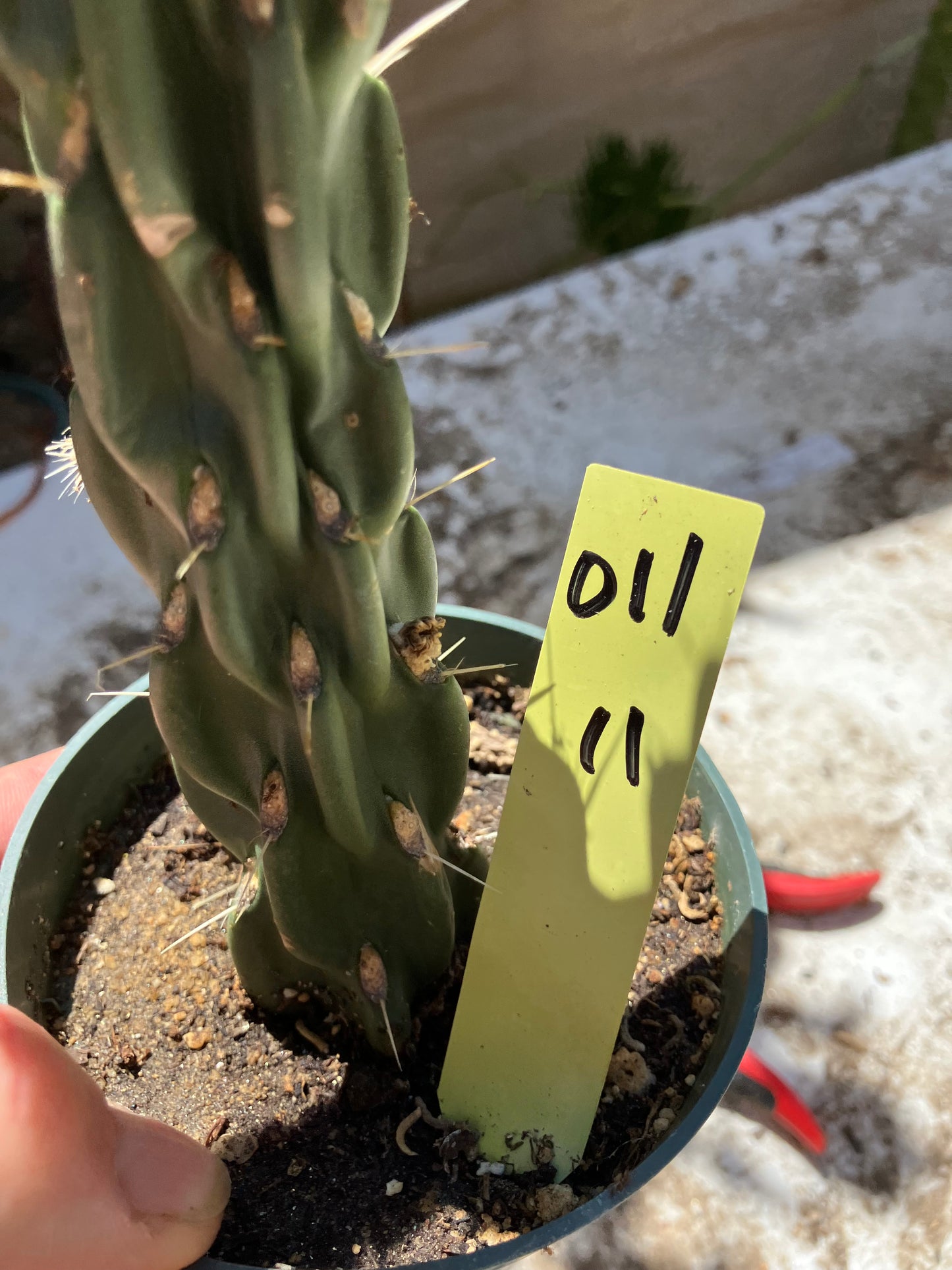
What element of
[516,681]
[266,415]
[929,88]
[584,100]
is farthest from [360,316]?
[929,88]

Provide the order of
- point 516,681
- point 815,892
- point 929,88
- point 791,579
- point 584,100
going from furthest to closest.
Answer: point 929,88 < point 584,100 < point 791,579 < point 815,892 < point 516,681

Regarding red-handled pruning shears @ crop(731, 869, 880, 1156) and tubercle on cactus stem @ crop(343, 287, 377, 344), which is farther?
red-handled pruning shears @ crop(731, 869, 880, 1156)

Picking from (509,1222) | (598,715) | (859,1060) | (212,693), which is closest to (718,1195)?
(859,1060)

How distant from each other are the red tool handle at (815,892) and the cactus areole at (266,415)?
48 centimetres

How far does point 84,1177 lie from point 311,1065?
0.18 m

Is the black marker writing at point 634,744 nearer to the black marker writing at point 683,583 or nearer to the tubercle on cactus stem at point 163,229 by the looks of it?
the black marker writing at point 683,583

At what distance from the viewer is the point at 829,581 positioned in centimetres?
111

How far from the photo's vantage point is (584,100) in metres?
1.46

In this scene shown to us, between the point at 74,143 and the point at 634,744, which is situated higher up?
the point at 74,143

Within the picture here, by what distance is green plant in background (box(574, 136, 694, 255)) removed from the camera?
1.52 metres

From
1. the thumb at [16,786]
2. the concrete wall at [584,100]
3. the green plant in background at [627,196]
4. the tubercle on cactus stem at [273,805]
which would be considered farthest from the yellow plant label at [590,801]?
the green plant in background at [627,196]

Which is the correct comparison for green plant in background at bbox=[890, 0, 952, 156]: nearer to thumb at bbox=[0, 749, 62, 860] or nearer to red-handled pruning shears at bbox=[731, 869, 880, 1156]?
red-handled pruning shears at bbox=[731, 869, 880, 1156]

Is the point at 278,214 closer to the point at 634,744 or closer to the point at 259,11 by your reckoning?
the point at 259,11

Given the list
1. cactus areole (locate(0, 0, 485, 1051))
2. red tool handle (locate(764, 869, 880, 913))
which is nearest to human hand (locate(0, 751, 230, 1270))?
cactus areole (locate(0, 0, 485, 1051))
